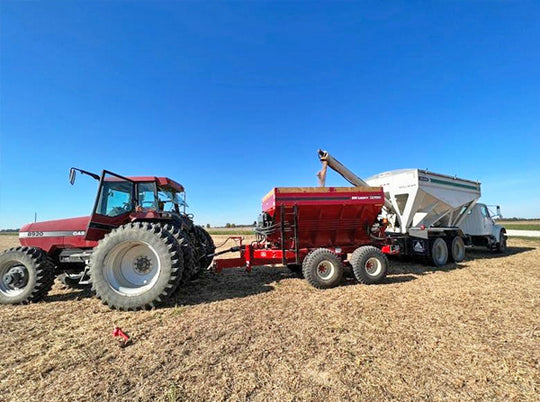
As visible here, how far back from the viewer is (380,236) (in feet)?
23.5

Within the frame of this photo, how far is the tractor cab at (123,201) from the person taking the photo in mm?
5004

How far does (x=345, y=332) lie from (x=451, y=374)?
3.91 feet

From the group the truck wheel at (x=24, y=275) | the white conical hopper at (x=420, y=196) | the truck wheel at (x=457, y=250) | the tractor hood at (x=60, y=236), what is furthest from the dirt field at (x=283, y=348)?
the truck wheel at (x=457, y=250)

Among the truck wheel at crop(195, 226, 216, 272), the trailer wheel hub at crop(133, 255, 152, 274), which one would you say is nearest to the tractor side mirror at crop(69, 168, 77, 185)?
the trailer wheel hub at crop(133, 255, 152, 274)

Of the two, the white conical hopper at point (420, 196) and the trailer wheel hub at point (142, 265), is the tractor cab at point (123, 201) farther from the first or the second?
the white conical hopper at point (420, 196)

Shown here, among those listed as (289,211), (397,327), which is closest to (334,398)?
(397,327)

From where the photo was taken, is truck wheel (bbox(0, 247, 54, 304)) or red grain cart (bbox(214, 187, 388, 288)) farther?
red grain cart (bbox(214, 187, 388, 288))

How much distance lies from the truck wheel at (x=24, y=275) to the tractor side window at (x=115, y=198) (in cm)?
129

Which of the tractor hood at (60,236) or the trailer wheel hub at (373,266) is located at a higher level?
the tractor hood at (60,236)

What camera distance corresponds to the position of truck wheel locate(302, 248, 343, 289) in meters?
5.68

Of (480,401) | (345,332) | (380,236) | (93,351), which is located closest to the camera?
(480,401)

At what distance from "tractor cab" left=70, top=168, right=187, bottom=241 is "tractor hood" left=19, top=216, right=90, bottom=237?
50cm

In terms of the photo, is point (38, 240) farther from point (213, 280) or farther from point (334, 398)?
point (334, 398)

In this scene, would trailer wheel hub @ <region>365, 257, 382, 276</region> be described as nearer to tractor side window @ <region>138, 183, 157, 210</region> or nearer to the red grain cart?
the red grain cart
